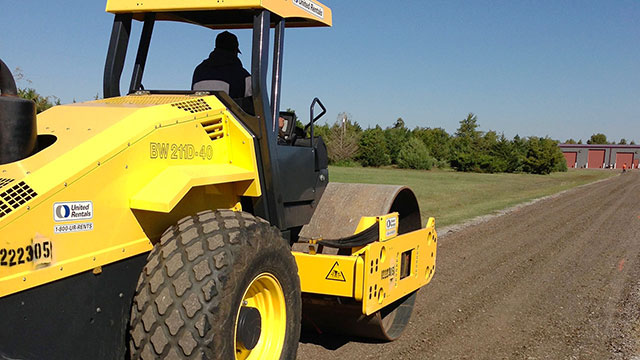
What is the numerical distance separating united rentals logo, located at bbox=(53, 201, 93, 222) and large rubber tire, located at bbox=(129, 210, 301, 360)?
1.27 ft

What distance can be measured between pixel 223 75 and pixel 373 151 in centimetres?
4925

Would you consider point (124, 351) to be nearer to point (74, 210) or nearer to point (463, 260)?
point (74, 210)

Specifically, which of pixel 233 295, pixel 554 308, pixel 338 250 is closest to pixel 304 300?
pixel 338 250

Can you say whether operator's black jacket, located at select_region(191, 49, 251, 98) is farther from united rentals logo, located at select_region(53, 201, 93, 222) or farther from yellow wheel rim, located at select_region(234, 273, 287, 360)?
united rentals logo, located at select_region(53, 201, 93, 222)

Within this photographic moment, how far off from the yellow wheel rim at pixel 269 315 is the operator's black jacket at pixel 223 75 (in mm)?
1360

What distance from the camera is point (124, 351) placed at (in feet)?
9.26

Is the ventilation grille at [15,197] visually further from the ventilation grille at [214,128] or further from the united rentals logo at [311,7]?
the united rentals logo at [311,7]

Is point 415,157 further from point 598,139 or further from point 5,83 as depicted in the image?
point 598,139

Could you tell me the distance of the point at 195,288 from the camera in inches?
104

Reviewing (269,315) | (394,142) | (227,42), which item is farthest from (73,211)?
(394,142)

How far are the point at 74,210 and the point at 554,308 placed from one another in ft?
17.6

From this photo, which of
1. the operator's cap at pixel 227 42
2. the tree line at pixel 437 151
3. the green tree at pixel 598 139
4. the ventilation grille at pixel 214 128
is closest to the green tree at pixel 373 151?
the tree line at pixel 437 151

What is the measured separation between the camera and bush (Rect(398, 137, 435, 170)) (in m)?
50.0

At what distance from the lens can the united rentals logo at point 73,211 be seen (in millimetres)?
2430
